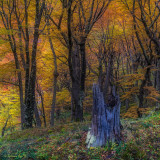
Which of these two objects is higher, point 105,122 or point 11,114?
point 105,122

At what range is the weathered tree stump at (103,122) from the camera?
3.32m

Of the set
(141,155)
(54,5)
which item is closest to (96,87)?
(141,155)

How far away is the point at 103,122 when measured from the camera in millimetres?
3432

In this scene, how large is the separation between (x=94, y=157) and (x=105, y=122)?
0.89 m

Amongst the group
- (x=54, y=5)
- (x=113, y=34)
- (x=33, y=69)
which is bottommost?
(x=33, y=69)

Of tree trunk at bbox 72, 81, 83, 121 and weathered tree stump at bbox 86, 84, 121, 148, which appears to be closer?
weathered tree stump at bbox 86, 84, 121, 148

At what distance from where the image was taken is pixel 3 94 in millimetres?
14141

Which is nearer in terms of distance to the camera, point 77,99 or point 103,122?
point 103,122

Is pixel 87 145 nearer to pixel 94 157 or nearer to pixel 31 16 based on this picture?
pixel 94 157

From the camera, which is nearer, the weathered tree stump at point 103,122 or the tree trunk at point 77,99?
the weathered tree stump at point 103,122

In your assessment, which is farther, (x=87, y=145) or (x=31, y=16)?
(x=31, y=16)

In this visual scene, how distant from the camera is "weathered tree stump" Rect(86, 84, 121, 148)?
10.9 feet

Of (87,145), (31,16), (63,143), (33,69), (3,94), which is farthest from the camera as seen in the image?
(3,94)

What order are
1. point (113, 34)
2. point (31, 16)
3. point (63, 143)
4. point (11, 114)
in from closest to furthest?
1. point (63, 143)
2. point (31, 16)
3. point (113, 34)
4. point (11, 114)
